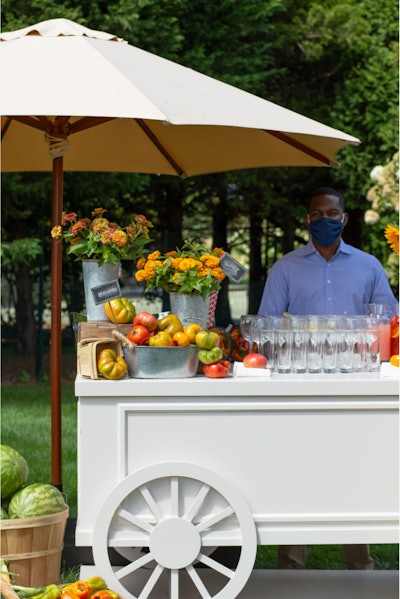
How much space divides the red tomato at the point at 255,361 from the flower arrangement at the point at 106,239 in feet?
2.15

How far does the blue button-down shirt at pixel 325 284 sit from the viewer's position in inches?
192

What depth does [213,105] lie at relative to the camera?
12.3 ft

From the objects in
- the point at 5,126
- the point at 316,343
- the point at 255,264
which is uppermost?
the point at 5,126

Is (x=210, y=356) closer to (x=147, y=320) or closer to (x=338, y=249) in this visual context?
→ (x=147, y=320)

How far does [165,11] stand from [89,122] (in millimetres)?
7824

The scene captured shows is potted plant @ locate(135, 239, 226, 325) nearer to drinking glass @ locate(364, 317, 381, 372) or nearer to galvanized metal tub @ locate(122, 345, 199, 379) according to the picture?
galvanized metal tub @ locate(122, 345, 199, 379)

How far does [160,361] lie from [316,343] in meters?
0.61

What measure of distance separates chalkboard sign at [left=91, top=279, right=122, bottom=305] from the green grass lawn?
1.65 meters

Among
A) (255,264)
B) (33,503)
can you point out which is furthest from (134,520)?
(255,264)

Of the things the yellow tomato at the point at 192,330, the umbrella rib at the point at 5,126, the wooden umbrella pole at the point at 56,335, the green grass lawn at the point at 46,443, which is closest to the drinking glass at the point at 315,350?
the yellow tomato at the point at 192,330

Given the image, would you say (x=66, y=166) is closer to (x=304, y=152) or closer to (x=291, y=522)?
(x=304, y=152)

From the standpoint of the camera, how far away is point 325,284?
4898 mm

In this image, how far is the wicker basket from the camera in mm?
3660

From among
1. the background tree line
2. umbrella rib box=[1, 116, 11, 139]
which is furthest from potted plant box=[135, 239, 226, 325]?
the background tree line
